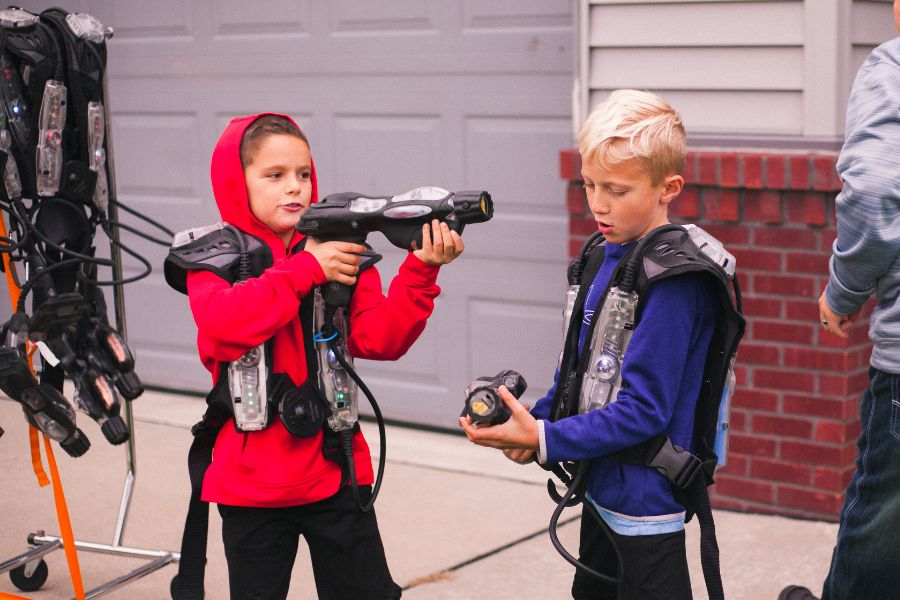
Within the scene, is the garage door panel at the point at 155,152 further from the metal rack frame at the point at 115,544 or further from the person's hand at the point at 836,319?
the person's hand at the point at 836,319

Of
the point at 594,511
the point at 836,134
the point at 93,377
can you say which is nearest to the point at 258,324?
the point at 594,511

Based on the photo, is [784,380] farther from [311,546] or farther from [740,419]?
[311,546]

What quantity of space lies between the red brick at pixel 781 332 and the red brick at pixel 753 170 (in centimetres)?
51

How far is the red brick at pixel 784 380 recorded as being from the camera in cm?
468

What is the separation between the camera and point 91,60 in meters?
3.93

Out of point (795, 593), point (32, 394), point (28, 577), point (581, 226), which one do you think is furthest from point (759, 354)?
point (28, 577)

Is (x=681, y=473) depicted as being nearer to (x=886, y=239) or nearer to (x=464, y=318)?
(x=886, y=239)

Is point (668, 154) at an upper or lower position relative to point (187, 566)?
upper

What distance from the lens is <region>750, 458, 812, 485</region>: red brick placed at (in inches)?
187

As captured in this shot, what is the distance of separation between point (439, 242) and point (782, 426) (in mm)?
2434

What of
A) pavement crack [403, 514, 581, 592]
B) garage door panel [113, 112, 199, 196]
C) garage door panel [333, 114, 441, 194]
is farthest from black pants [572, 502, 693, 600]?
garage door panel [113, 112, 199, 196]

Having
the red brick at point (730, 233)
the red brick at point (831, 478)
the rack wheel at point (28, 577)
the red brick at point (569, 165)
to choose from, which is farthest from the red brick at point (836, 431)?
the rack wheel at point (28, 577)

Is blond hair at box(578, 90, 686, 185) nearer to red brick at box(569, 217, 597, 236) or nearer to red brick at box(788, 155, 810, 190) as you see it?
red brick at box(788, 155, 810, 190)

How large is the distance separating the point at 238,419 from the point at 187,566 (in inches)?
21.0
